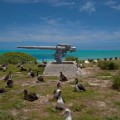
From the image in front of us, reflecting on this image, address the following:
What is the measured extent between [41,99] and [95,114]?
4.63 meters

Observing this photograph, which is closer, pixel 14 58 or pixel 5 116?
pixel 5 116

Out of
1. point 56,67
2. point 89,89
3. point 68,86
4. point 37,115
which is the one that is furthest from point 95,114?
point 56,67

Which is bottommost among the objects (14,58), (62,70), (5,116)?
(5,116)

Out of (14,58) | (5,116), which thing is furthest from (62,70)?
(14,58)

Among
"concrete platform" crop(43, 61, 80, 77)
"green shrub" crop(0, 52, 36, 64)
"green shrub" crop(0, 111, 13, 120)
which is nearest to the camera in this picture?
"green shrub" crop(0, 111, 13, 120)

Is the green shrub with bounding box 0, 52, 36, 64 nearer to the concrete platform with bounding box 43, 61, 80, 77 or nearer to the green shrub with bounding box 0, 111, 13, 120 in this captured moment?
the concrete platform with bounding box 43, 61, 80, 77

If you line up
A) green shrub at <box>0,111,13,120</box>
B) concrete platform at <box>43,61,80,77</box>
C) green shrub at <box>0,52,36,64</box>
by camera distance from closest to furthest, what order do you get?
green shrub at <box>0,111,13,120</box>, concrete platform at <box>43,61,80,77</box>, green shrub at <box>0,52,36,64</box>

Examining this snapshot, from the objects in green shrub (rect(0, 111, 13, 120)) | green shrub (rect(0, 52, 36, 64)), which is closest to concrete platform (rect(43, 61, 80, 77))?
green shrub (rect(0, 111, 13, 120))

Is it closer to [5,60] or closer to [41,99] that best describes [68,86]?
[41,99]

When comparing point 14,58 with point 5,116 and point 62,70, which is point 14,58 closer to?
point 62,70

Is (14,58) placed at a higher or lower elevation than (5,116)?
higher

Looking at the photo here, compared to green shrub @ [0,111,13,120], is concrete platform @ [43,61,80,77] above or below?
above

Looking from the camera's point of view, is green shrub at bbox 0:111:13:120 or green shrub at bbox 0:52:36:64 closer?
green shrub at bbox 0:111:13:120

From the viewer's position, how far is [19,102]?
1886cm
